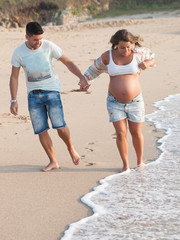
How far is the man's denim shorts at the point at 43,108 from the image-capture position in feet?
15.5

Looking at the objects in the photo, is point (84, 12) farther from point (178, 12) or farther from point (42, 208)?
Answer: point (42, 208)

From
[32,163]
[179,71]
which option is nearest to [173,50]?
[179,71]

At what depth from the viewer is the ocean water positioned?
11.5ft

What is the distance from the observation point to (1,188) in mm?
4441

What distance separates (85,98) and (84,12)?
2784 cm

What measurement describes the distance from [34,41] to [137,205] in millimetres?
1829

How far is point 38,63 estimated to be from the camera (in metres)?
4.65

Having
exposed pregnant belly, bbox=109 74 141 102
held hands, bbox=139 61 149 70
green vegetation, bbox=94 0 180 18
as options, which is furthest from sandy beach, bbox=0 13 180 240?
green vegetation, bbox=94 0 180 18

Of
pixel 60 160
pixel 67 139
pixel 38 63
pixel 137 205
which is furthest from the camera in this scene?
pixel 60 160

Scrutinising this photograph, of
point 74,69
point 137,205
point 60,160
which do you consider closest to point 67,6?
point 60,160

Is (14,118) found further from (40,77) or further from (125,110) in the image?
(125,110)

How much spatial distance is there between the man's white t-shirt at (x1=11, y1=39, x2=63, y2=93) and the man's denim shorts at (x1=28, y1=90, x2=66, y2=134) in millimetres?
63

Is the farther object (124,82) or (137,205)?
(124,82)

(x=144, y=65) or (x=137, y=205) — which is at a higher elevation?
(x=144, y=65)
